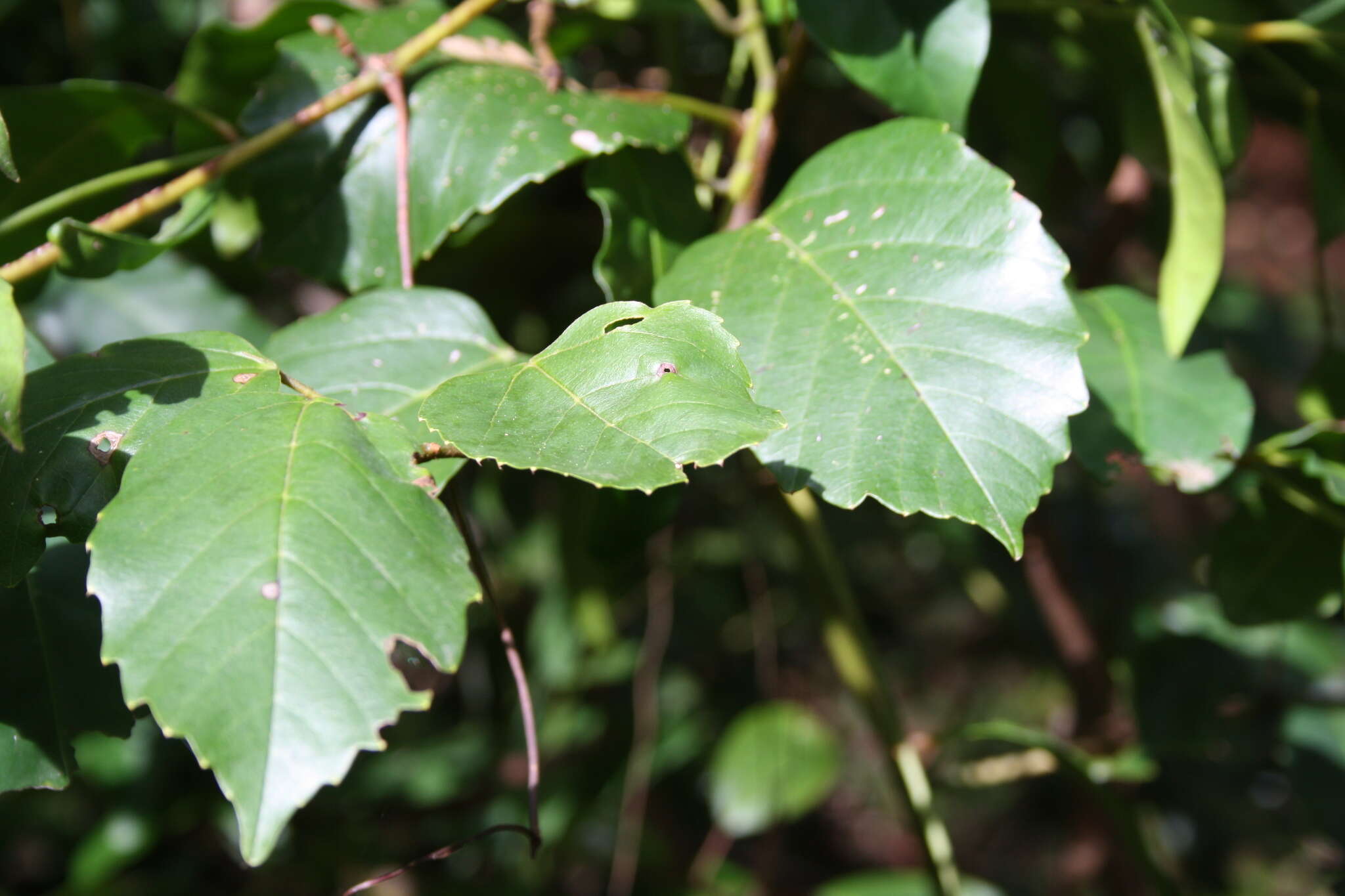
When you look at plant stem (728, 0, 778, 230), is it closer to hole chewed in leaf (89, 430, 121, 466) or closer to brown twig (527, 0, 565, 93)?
brown twig (527, 0, 565, 93)

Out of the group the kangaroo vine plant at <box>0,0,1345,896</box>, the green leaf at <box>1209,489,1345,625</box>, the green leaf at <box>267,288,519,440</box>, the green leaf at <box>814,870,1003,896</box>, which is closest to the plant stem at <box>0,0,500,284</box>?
the kangaroo vine plant at <box>0,0,1345,896</box>

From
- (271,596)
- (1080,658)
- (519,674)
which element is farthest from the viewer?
(1080,658)

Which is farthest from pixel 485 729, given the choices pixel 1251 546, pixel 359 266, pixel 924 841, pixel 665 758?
pixel 1251 546

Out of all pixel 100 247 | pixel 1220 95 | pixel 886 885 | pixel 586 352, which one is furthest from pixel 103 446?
pixel 886 885

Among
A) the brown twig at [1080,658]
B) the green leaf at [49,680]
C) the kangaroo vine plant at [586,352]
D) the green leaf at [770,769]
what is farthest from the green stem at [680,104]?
the green leaf at [770,769]

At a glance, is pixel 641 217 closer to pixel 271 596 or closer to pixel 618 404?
pixel 618 404

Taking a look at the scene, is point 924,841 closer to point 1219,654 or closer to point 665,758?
point 1219,654

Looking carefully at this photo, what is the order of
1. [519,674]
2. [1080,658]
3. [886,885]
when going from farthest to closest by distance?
[886,885] < [1080,658] < [519,674]

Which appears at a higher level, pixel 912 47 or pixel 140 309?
pixel 912 47
